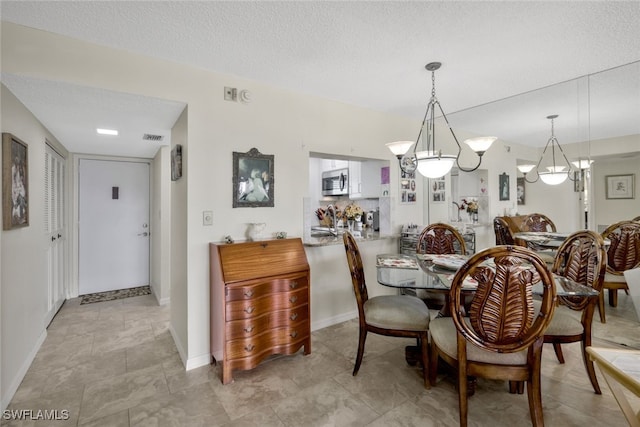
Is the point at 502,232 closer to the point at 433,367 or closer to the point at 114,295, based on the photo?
the point at 433,367

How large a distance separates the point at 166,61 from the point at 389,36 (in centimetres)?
167

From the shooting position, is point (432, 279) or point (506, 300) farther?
Answer: point (432, 279)

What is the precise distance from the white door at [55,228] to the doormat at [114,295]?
0.28 m

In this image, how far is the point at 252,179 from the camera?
2693mm

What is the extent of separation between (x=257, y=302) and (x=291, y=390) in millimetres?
655

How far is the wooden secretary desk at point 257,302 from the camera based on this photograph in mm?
2203

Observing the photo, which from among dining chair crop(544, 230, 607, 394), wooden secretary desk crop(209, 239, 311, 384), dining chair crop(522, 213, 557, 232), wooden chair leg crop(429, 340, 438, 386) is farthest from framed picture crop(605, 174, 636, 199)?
wooden secretary desk crop(209, 239, 311, 384)

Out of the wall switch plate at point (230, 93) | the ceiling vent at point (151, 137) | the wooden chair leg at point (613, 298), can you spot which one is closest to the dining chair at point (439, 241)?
the wooden chair leg at point (613, 298)

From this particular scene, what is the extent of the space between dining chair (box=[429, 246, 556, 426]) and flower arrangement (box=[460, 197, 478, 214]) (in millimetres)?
2578

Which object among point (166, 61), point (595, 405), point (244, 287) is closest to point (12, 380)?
point (244, 287)

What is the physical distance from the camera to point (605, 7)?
175cm

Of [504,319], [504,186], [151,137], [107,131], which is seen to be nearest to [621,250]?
[504,186]

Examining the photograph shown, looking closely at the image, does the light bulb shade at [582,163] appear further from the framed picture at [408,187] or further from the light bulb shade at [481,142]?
the framed picture at [408,187]

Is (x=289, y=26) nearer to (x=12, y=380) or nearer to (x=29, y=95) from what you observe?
(x=29, y=95)
